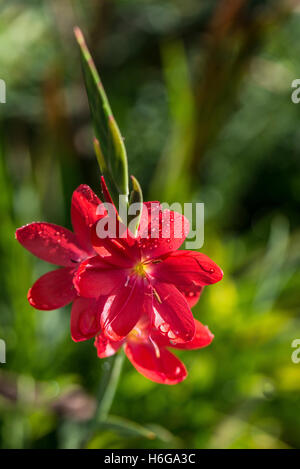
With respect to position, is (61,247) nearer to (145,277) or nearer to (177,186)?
(145,277)

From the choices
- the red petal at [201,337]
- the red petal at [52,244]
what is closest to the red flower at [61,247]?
the red petal at [52,244]

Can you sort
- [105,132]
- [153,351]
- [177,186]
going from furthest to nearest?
1. [177,186]
2. [153,351]
3. [105,132]

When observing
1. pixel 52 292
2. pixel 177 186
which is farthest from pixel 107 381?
pixel 177 186

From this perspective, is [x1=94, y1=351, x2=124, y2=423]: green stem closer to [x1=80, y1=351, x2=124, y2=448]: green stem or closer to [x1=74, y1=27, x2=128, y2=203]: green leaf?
[x1=80, y1=351, x2=124, y2=448]: green stem

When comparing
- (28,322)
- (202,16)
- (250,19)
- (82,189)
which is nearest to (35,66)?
(202,16)

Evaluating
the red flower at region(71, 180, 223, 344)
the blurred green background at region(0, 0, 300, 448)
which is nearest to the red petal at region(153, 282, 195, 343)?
the red flower at region(71, 180, 223, 344)

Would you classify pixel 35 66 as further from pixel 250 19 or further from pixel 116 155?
pixel 116 155

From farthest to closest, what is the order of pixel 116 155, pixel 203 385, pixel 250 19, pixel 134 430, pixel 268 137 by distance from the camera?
pixel 268 137 → pixel 250 19 → pixel 203 385 → pixel 134 430 → pixel 116 155
